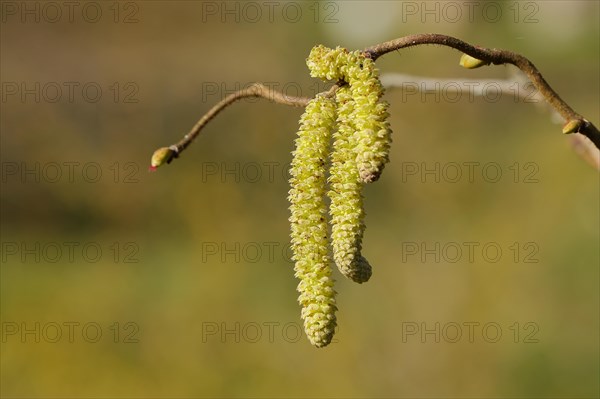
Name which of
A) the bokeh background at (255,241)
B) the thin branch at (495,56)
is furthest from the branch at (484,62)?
the bokeh background at (255,241)

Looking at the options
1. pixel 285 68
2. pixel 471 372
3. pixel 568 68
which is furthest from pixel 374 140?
pixel 568 68

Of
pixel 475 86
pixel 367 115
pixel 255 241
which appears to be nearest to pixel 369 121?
pixel 367 115

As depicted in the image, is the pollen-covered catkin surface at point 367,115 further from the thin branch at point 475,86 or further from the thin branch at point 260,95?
the thin branch at point 475,86

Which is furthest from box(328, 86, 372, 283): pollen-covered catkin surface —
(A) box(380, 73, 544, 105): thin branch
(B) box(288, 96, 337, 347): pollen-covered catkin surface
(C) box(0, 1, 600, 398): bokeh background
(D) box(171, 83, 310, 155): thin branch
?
(C) box(0, 1, 600, 398): bokeh background

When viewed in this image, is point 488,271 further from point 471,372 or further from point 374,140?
point 374,140

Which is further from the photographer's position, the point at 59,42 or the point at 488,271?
the point at 59,42

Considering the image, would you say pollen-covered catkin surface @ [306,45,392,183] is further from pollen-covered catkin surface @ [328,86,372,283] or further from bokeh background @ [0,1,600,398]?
bokeh background @ [0,1,600,398]
